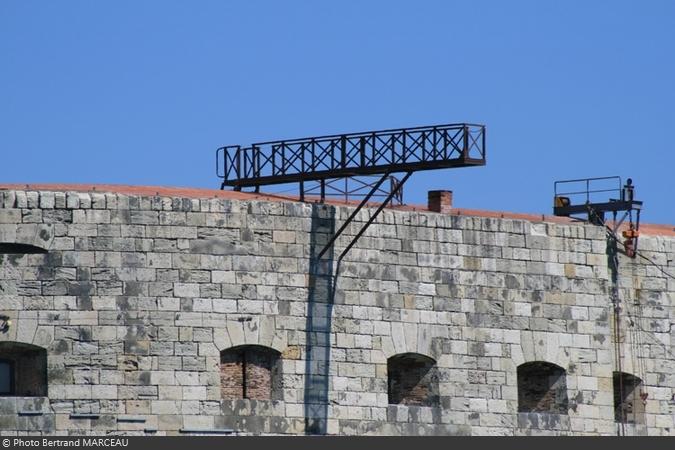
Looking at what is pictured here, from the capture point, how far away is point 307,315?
50344 millimetres

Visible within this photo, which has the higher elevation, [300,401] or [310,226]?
[310,226]

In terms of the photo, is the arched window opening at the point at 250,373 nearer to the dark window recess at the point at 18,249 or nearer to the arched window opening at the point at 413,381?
the arched window opening at the point at 413,381

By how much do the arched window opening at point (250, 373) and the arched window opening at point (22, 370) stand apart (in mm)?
3354

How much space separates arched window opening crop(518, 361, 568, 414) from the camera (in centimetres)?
5309

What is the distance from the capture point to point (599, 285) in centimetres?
5406

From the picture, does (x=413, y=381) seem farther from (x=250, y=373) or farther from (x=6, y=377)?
(x=6, y=377)

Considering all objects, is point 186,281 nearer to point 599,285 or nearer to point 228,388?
point 228,388

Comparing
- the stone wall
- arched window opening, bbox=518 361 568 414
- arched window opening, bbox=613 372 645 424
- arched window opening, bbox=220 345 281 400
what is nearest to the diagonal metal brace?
the stone wall

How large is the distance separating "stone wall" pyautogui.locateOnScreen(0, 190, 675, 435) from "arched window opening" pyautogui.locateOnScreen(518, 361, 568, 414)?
196mm

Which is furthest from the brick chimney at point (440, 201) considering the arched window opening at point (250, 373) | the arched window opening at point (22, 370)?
the arched window opening at point (22, 370)

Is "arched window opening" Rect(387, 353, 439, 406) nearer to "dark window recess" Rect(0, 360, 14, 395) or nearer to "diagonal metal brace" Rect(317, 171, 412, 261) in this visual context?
"diagonal metal brace" Rect(317, 171, 412, 261)

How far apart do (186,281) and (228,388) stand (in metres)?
2.15

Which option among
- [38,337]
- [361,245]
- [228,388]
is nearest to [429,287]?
[361,245]
